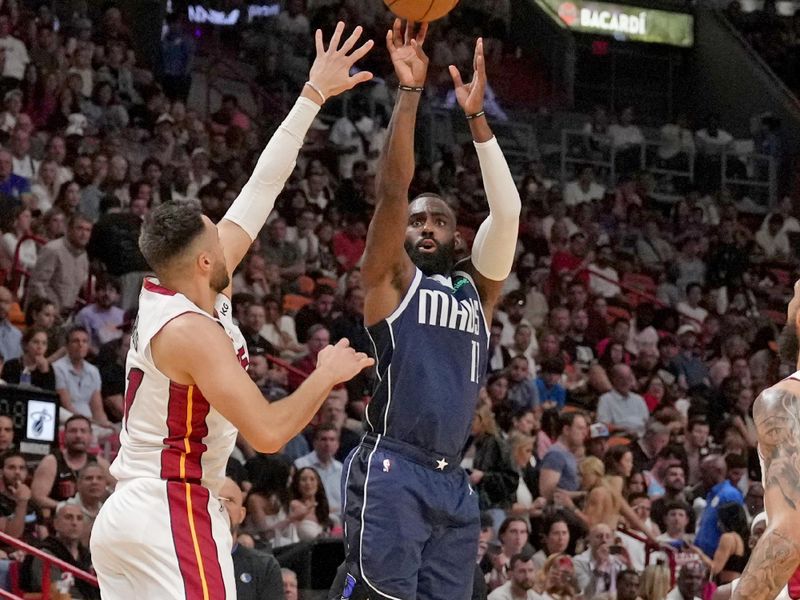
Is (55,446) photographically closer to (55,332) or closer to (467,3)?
(55,332)

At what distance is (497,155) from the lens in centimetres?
562

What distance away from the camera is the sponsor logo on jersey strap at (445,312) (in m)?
5.32

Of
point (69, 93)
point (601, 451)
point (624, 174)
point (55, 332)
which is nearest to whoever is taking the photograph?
point (55, 332)

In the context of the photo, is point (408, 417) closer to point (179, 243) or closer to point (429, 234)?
point (429, 234)

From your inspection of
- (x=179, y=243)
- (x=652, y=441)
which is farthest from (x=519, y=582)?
(x=179, y=243)

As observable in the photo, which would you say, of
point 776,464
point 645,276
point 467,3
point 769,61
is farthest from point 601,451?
point 769,61

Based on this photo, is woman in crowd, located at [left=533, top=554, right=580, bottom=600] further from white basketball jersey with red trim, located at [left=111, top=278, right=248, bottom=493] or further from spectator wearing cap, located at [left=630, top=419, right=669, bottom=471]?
white basketball jersey with red trim, located at [left=111, top=278, right=248, bottom=493]

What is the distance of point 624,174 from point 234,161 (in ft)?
23.2

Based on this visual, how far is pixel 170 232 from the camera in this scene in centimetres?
450

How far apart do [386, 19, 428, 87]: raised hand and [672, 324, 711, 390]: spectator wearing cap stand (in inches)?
382

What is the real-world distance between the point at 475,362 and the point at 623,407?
26.7ft

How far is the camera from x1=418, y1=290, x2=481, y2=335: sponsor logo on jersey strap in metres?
5.32

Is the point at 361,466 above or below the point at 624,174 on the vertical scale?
below

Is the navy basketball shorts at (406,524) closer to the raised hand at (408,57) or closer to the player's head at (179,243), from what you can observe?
the player's head at (179,243)
